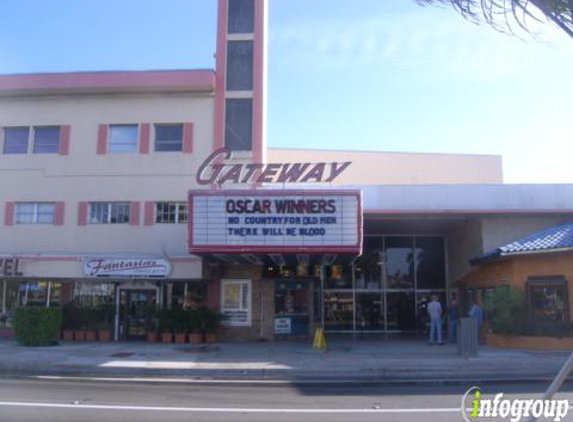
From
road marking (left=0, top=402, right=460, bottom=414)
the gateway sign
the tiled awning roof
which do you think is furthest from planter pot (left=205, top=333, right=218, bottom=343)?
road marking (left=0, top=402, right=460, bottom=414)

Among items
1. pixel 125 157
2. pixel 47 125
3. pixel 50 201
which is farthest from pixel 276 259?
pixel 47 125

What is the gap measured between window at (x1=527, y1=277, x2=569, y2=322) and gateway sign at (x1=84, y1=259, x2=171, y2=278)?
12.8 metres

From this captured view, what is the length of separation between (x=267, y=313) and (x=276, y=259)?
101 inches

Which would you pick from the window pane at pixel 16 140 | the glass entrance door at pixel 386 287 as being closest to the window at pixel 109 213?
the window pane at pixel 16 140

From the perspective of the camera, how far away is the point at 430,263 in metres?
28.4

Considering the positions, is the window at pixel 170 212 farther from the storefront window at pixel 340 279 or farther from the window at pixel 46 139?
the storefront window at pixel 340 279

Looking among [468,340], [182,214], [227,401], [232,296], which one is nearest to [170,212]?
[182,214]

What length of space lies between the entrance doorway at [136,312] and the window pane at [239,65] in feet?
29.3

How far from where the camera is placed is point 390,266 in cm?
2823

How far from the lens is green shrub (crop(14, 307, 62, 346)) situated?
2069 cm

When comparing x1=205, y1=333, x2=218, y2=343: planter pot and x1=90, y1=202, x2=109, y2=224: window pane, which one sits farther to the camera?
x1=90, y1=202, x2=109, y2=224: window pane

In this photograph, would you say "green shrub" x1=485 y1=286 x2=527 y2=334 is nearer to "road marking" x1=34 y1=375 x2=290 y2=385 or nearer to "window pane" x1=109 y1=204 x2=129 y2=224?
"road marking" x1=34 y1=375 x2=290 y2=385

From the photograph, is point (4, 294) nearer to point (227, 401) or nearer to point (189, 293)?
point (189, 293)

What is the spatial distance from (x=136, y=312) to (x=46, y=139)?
8146mm
